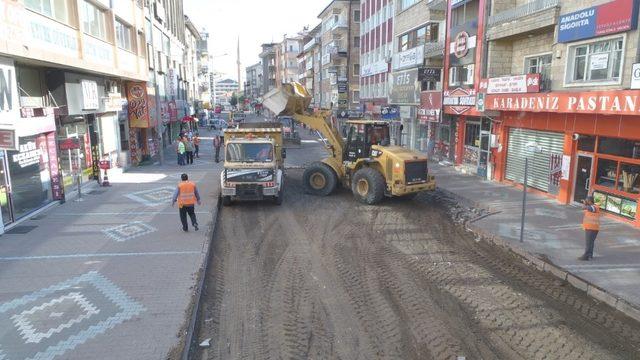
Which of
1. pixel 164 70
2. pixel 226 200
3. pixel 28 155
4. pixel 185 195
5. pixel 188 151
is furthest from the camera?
pixel 164 70

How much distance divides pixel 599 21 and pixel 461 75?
10.0m

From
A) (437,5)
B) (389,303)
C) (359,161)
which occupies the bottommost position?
(389,303)

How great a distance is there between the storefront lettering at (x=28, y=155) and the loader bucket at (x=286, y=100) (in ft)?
25.9

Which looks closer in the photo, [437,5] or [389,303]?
[389,303]

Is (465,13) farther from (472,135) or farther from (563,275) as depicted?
(563,275)

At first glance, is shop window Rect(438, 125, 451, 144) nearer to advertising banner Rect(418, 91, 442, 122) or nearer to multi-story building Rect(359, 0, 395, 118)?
advertising banner Rect(418, 91, 442, 122)

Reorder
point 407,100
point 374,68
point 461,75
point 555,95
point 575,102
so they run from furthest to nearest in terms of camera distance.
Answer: point 374,68
point 407,100
point 461,75
point 555,95
point 575,102

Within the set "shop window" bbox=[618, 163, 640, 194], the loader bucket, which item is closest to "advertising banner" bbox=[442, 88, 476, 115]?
"shop window" bbox=[618, 163, 640, 194]

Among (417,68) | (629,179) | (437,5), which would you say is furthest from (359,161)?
(437,5)

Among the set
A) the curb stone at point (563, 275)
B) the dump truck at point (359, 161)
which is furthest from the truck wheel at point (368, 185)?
the curb stone at point (563, 275)

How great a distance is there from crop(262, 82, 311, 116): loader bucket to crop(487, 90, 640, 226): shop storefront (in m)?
7.98

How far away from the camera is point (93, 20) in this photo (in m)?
18.8

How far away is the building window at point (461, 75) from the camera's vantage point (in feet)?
71.0

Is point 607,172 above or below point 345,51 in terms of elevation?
below
